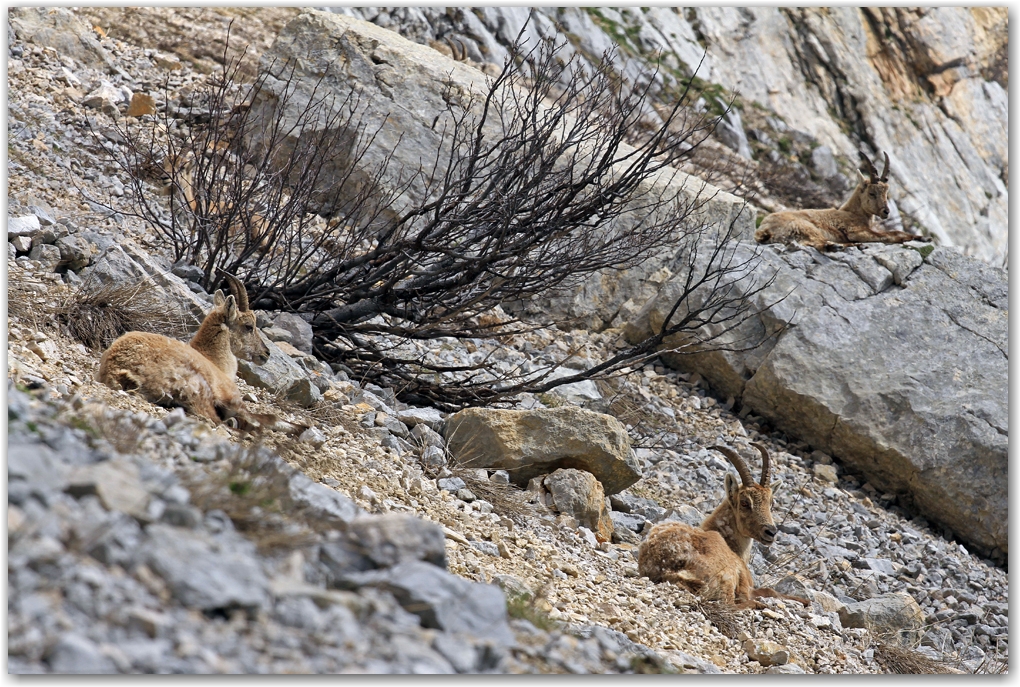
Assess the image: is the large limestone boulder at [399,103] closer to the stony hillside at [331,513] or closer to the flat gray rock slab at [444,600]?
the stony hillside at [331,513]

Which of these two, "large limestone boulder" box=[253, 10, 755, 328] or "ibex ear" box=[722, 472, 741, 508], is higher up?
"large limestone boulder" box=[253, 10, 755, 328]

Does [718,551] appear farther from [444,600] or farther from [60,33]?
[60,33]

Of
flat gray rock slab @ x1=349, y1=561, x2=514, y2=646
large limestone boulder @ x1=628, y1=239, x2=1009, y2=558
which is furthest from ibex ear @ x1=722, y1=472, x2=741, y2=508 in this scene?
flat gray rock slab @ x1=349, y1=561, x2=514, y2=646

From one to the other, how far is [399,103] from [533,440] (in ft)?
17.7

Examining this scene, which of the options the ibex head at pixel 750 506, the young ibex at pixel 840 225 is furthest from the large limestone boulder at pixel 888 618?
the young ibex at pixel 840 225

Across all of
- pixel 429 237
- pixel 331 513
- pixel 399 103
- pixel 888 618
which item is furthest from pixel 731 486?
pixel 399 103

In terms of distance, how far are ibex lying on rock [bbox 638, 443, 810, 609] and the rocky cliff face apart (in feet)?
39.0

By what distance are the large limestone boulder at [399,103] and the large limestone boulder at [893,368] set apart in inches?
28.1

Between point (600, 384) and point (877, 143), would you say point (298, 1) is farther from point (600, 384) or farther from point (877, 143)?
point (877, 143)

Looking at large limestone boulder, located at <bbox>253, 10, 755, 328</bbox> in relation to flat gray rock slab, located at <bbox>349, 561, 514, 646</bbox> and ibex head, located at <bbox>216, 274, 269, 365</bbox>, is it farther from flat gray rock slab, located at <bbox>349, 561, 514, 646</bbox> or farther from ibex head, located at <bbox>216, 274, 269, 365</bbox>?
flat gray rock slab, located at <bbox>349, 561, 514, 646</bbox>

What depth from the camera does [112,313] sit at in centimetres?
622

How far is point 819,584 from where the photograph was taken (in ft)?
24.7

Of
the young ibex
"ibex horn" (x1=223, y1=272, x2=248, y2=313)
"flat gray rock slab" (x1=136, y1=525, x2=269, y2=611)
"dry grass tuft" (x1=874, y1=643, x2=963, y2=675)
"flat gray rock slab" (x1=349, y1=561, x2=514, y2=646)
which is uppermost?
the young ibex

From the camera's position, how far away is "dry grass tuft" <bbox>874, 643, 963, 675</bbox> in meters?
6.04
